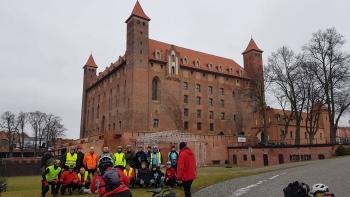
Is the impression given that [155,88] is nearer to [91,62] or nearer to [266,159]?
[266,159]

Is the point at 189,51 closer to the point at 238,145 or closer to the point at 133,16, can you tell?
the point at 133,16

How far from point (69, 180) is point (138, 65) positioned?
119ft

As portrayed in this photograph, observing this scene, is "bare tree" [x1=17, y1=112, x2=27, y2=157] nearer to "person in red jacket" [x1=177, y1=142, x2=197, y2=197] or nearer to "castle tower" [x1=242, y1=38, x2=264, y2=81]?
"castle tower" [x1=242, y1=38, x2=264, y2=81]

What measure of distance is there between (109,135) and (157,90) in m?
13.6

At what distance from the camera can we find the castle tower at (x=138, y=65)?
155 feet

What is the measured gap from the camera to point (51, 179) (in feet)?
40.8

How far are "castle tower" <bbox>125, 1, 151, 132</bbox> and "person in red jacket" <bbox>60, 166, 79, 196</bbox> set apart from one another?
3285cm

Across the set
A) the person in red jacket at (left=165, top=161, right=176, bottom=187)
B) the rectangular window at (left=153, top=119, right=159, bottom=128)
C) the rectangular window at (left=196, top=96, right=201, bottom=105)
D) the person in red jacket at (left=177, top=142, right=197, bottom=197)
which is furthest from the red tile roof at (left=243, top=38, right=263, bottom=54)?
the person in red jacket at (left=177, top=142, right=197, bottom=197)

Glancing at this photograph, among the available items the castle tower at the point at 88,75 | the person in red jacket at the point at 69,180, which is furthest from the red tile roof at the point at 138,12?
the person in red jacket at the point at 69,180

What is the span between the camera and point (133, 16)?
4984 centimetres

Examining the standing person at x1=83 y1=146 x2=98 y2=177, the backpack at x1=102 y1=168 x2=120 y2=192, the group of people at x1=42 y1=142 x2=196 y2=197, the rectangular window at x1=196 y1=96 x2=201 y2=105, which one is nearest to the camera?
the backpack at x1=102 y1=168 x2=120 y2=192

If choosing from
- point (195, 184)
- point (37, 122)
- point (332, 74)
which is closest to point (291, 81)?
point (332, 74)

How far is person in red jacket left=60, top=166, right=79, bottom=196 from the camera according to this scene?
13.0 metres

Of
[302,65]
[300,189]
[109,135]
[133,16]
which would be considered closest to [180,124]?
[109,135]
